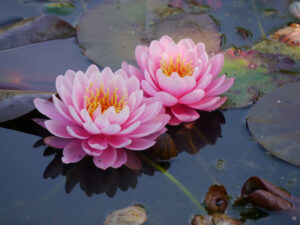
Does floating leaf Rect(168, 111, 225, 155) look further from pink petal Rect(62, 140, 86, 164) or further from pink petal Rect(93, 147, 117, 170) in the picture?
pink petal Rect(62, 140, 86, 164)

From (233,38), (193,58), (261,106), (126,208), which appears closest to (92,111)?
(126,208)

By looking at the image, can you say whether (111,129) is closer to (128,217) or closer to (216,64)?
(128,217)

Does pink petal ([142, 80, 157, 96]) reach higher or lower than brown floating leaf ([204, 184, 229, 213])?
higher

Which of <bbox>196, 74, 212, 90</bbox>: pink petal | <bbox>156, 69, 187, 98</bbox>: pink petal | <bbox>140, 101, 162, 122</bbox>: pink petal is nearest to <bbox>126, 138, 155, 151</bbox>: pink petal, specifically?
<bbox>140, 101, 162, 122</bbox>: pink petal

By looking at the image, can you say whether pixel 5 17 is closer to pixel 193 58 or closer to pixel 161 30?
pixel 161 30

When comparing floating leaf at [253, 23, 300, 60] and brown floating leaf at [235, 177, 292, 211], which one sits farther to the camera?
floating leaf at [253, 23, 300, 60]

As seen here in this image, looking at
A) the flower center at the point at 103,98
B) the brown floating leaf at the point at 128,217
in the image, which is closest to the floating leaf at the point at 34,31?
the flower center at the point at 103,98
